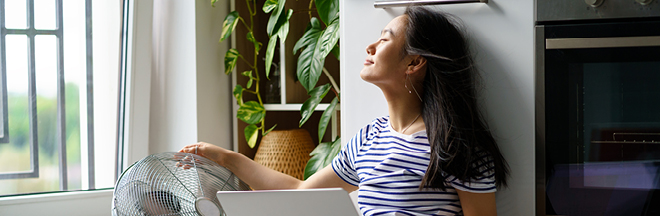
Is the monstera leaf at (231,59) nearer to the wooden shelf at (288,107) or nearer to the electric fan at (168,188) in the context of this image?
the wooden shelf at (288,107)

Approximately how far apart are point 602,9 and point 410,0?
0.39 m

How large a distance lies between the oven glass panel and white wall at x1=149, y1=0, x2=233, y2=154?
110cm

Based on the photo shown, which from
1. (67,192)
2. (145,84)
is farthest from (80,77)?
(67,192)

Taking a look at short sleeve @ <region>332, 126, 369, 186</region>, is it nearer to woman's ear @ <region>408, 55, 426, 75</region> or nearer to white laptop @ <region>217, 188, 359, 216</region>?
woman's ear @ <region>408, 55, 426, 75</region>

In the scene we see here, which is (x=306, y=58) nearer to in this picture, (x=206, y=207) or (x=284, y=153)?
(x=284, y=153)

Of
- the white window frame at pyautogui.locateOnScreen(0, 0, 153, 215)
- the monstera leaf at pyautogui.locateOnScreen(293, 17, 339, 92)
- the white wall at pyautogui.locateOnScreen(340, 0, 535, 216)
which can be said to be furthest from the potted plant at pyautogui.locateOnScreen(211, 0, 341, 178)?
the white wall at pyautogui.locateOnScreen(340, 0, 535, 216)

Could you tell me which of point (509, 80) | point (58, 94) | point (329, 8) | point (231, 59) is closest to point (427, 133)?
point (509, 80)

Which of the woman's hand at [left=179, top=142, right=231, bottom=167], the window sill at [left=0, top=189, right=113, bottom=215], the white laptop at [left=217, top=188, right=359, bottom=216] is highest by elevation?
the woman's hand at [left=179, top=142, right=231, bottom=167]

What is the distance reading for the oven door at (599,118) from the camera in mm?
961

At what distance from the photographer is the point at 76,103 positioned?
60.8 inches

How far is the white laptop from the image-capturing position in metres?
0.79

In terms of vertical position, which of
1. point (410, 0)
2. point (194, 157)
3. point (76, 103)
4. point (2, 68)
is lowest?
point (194, 157)

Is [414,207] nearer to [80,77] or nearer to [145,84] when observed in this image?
[145,84]

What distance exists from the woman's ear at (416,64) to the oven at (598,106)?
9.7 inches
